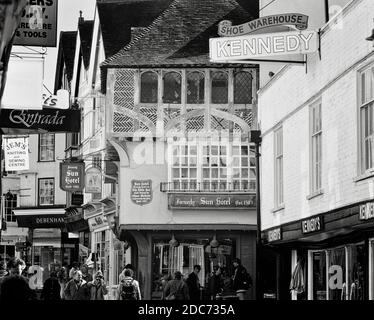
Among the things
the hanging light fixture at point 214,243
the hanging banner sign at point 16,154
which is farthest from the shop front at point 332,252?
the hanging banner sign at point 16,154

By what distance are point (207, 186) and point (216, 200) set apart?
2.41 ft

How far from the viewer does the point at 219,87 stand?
4294cm

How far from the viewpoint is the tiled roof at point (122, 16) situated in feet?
151

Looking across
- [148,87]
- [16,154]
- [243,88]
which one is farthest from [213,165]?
[16,154]

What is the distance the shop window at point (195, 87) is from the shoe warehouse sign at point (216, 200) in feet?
11.7

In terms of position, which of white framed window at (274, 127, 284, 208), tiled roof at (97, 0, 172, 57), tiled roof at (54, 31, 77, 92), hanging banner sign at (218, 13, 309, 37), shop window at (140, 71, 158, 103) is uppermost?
tiled roof at (54, 31, 77, 92)

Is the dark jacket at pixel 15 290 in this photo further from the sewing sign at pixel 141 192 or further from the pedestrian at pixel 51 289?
the sewing sign at pixel 141 192

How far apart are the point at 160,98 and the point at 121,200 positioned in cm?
399

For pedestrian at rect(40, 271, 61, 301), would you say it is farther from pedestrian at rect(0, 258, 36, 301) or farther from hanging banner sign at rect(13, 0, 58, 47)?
pedestrian at rect(0, 258, 36, 301)

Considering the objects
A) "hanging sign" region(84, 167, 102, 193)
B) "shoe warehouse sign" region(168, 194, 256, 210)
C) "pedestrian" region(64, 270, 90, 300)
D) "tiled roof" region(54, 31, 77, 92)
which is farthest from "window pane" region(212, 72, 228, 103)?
"tiled roof" region(54, 31, 77, 92)

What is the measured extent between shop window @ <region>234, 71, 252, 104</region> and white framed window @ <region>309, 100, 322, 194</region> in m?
18.2

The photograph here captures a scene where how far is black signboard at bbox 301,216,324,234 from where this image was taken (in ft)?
75.3

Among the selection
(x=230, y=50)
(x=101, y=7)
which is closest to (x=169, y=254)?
(x=101, y=7)

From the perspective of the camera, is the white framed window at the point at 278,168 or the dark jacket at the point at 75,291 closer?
the dark jacket at the point at 75,291
